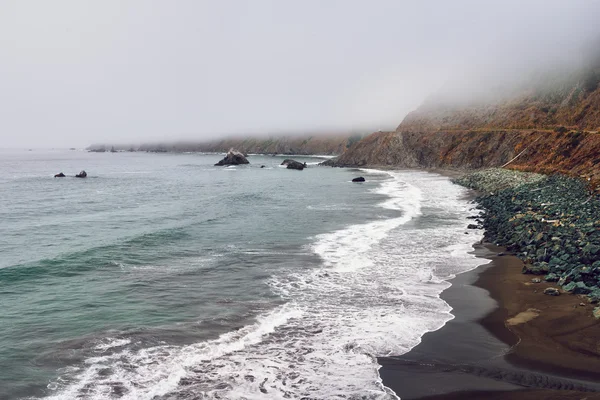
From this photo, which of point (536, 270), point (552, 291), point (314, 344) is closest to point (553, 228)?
point (536, 270)

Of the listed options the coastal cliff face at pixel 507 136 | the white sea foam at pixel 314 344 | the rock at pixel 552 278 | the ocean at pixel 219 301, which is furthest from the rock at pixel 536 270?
the coastal cliff face at pixel 507 136

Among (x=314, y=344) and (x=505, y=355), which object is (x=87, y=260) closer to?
(x=314, y=344)

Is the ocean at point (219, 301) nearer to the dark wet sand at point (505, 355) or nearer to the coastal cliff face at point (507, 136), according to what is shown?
the dark wet sand at point (505, 355)

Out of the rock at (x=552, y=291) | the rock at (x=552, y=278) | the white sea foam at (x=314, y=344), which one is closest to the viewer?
the white sea foam at (x=314, y=344)

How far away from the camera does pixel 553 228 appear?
2389 cm

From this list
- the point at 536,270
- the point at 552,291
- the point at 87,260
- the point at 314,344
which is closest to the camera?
the point at 314,344

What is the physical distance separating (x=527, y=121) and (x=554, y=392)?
88039 mm

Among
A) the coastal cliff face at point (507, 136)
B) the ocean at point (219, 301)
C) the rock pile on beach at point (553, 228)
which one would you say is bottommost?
the ocean at point (219, 301)

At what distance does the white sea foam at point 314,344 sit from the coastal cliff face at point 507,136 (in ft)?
83.2

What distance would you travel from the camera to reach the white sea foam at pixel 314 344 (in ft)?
33.8

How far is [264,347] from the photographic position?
12.6 meters

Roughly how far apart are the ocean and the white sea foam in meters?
0.05

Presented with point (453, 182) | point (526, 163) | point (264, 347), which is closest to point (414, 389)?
point (264, 347)

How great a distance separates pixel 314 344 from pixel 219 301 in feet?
16.8
